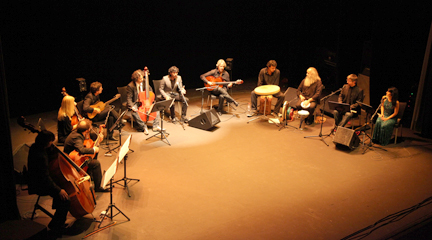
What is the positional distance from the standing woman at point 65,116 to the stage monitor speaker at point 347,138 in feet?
14.6

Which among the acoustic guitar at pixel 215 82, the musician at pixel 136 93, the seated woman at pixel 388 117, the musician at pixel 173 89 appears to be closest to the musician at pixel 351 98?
the seated woman at pixel 388 117

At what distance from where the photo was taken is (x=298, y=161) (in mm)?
5750

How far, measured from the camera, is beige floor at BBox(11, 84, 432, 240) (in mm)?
4129

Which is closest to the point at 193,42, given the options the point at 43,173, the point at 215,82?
the point at 215,82

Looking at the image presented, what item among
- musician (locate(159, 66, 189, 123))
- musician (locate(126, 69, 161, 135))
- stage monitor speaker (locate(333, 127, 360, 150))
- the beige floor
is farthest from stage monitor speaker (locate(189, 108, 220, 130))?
stage monitor speaker (locate(333, 127, 360, 150))

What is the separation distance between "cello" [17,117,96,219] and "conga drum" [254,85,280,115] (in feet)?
13.3

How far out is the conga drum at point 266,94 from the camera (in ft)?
22.9

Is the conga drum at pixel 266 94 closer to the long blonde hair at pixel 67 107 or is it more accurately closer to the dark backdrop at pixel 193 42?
the dark backdrop at pixel 193 42

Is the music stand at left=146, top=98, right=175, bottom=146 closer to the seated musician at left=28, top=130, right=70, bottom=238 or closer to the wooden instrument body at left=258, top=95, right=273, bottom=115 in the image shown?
the seated musician at left=28, top=130, right=70, bottom=238

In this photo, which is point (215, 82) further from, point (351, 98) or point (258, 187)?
point (258, 187)

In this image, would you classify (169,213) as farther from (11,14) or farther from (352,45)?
(352,45)

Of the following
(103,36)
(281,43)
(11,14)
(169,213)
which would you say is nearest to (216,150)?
(169,213)

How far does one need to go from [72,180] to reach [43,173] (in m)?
0.31

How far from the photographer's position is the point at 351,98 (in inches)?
263
